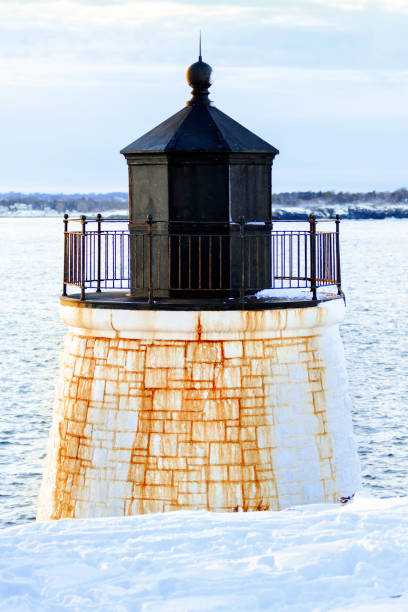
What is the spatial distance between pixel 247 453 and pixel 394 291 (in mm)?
59870

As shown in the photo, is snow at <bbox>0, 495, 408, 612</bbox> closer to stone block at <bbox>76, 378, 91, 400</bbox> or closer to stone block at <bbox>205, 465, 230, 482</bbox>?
stone block at <bbox>205, 465, 230, 482</bbox>

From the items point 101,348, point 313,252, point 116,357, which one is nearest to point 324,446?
point 313,252

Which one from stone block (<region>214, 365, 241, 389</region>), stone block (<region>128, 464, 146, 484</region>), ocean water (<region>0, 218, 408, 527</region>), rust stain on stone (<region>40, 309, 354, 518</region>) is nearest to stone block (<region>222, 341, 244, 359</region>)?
rust stain on stone (<region>40, 309, 354, 518</region>)

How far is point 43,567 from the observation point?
727 centimetres

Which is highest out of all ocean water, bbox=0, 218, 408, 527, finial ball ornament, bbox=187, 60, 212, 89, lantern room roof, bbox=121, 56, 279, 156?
Result: finial ball ornament, bbox=187, 60, 212, 89

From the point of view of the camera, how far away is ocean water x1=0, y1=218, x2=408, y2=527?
22.3 m

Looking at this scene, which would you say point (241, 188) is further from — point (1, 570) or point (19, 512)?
point (19, 512)

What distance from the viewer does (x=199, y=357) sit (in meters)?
10.3

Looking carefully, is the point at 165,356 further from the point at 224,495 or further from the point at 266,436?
the point at 224,495

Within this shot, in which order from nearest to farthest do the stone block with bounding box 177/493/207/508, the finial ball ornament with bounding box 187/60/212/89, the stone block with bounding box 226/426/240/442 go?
the stone block with bounding box 177/493/207/508 → the stone block with bounding box 226/426/240/442 → the finial ball ornament with bounding box 187/60/212/89

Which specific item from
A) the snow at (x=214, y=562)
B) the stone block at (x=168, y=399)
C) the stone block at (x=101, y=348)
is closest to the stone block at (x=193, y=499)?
the stone block at (x=168, y=399)

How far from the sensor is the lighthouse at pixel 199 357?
10250mm

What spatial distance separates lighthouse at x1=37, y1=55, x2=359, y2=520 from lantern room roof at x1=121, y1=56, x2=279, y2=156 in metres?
0.02

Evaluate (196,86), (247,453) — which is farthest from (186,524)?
(196,86)
